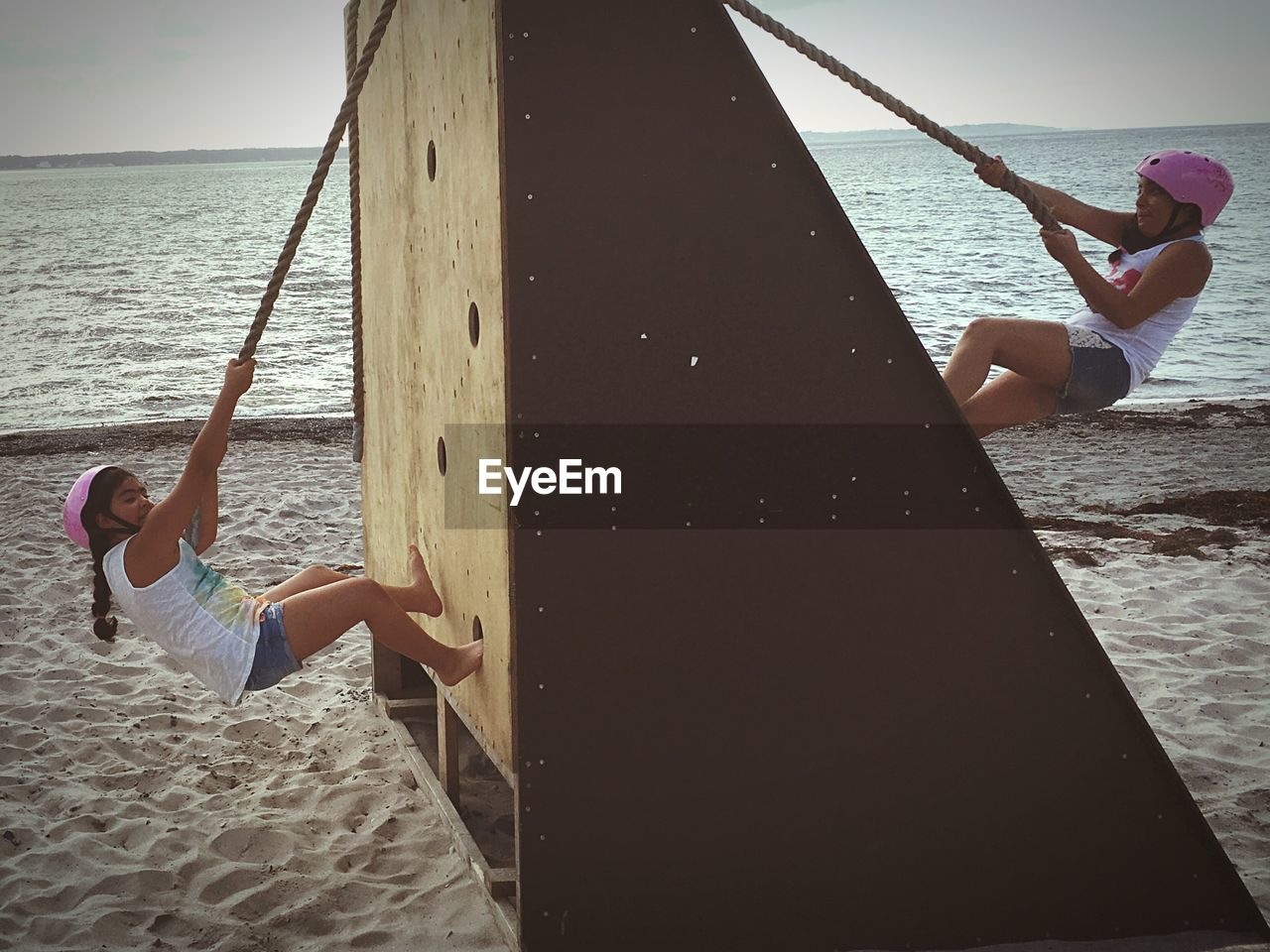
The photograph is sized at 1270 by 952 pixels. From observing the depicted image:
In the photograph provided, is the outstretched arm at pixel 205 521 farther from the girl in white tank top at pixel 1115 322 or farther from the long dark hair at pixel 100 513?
the girl in white tank top at pixel 1115 322

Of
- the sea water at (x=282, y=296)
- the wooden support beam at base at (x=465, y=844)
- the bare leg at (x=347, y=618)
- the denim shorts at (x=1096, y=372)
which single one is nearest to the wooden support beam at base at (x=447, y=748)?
the wooden support beam at base at (x=465, y=844)

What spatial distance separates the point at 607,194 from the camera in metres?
2.74

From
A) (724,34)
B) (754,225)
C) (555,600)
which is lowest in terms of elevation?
(555,600)

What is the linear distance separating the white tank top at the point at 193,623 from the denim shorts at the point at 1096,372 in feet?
7.21

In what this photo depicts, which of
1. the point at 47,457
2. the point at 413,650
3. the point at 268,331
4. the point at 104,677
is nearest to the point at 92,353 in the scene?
the point at 268,331

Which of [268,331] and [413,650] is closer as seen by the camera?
[413,650]

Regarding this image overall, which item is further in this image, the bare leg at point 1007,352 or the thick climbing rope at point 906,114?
the bare leg at point 1007,352

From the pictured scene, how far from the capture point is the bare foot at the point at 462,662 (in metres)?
Answer: 3.16

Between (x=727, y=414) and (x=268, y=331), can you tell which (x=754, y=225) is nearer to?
(x=727, y=414)

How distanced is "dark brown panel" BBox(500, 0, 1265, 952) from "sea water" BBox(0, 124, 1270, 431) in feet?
37.8

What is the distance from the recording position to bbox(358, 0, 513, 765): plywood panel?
9.37 feet

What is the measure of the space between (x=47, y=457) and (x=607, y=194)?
8.08 metres
